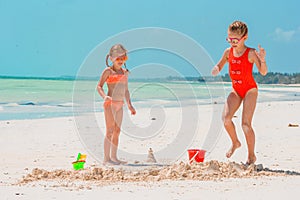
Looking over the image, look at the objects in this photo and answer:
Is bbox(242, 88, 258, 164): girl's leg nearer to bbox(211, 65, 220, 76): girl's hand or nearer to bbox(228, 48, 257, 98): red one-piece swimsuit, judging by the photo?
bbox(228, 48, 257, 98): red one-piece swimsuit

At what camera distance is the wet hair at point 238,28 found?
5.84 meters

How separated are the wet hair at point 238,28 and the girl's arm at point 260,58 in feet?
0.88

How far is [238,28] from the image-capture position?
5.84 m

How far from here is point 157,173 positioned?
17.7 ft

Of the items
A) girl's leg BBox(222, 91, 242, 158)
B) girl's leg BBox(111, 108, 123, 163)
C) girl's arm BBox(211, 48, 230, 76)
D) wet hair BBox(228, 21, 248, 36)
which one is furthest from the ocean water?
wet hair BBox(228, 21, 248, 36)

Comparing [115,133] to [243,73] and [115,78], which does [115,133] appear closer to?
[115,78]

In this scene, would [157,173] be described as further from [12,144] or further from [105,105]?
[12,144]

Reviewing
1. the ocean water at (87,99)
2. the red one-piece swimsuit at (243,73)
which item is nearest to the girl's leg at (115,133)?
the ocean water at (87,99)

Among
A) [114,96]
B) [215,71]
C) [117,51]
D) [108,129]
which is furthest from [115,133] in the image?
[215,71]

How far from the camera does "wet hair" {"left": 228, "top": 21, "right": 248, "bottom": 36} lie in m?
5.84

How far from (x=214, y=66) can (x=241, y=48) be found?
451 millimetres

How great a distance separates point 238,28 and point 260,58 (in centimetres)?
47

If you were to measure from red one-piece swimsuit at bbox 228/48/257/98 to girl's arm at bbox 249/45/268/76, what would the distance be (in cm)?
7

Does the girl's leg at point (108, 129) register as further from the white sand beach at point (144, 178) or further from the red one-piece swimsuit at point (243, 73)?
the red one-piece swimsuit at point (243, 73)
